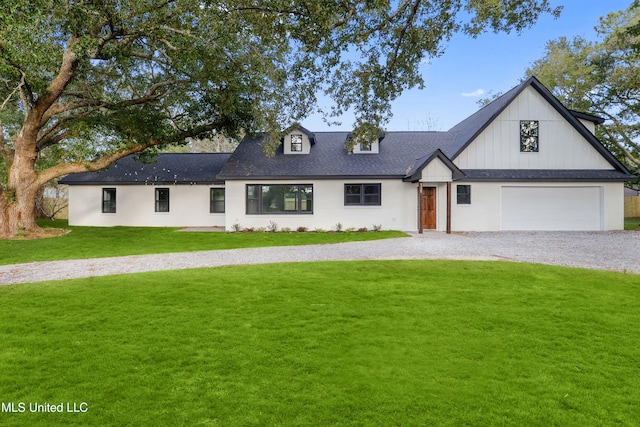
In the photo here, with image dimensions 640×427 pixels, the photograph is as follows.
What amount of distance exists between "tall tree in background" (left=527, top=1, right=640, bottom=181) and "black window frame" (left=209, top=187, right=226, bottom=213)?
86.7ft

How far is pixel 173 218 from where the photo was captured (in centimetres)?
2250

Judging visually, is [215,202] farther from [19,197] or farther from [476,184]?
[476,184]

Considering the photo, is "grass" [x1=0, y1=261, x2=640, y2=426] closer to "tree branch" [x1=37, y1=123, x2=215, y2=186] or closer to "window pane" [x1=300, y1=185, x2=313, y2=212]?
"tree branch" [x1=37, y1=123, x2=215, y2=186]

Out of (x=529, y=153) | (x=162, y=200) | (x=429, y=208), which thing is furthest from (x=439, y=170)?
(x=162, y=200)

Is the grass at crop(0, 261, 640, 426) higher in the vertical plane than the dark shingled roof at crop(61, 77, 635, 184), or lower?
lower

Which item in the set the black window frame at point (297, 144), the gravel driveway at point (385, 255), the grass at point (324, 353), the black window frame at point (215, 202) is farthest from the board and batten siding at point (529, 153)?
the black window frame at point (215, 202)

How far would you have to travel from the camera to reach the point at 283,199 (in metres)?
19.9

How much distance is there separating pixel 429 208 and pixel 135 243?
47.6 ft

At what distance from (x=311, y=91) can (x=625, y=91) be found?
2496 cm

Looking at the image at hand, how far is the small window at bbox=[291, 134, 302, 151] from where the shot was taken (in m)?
21.6

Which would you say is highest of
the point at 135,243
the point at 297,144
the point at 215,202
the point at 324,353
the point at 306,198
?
the point at 297,144

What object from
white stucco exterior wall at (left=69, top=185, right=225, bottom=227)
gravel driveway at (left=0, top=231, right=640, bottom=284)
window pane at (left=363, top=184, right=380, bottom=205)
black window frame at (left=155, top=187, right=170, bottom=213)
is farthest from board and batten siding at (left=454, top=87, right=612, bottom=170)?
black window frame at (left=155, top=187, right=170, bottom=213)

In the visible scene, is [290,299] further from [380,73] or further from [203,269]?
[380,73]

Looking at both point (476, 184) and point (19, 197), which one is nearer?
point (19, 197)
